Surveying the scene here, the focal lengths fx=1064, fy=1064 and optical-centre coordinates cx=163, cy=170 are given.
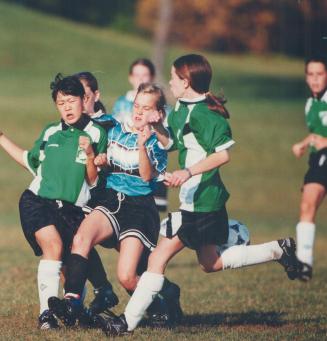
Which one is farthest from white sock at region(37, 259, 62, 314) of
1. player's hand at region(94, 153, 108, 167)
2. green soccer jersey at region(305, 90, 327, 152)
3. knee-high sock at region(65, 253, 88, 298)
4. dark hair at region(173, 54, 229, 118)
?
green soccer jersey at region(305, 90, 327, 152)

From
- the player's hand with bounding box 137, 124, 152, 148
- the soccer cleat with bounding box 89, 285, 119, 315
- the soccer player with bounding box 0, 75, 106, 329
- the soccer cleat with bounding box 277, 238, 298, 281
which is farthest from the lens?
the soccer cleat with bounding box 89, 285, 119, 315

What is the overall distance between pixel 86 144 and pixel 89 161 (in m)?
0.19

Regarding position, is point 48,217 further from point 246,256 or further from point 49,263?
Answer: point 246,256

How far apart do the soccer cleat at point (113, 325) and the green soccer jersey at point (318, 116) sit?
210cm

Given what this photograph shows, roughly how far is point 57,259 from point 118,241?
485 millimetres

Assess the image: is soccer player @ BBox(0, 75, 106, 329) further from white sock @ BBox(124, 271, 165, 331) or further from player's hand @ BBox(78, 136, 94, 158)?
white sock @ BBox(124, 271, 165, 331)

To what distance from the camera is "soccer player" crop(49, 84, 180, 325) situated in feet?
25.8

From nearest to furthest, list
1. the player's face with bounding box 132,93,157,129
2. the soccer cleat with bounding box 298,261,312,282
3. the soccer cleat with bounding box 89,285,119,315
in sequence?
the player's face with bounding box 132,93,157,129 < the soccer cleat with bounding box 298,261,312,282 < the soccer cleat with bounding box 89,285,119,315

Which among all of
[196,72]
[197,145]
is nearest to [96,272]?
[197,145]

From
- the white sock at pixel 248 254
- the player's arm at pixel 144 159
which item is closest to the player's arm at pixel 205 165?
the player's arm at pixel 144 159

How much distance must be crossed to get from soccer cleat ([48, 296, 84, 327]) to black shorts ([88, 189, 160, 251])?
0.57 metres

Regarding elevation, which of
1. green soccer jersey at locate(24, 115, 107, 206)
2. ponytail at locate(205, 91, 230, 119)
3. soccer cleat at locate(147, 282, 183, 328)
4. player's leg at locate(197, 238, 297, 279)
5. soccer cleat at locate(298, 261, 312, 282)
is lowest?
soccer cleat at locate(147, 282, 183, 328)

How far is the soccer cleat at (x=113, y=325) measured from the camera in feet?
24.9

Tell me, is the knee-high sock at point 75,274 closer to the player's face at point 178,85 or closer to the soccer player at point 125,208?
the soccer player at point 125,208
